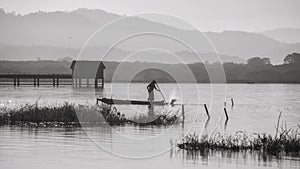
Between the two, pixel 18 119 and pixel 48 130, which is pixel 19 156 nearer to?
pixel 48 130

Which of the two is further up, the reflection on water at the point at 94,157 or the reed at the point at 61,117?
the reed at the point at 61,117

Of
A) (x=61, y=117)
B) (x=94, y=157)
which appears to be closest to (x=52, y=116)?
(x=61, y=117)

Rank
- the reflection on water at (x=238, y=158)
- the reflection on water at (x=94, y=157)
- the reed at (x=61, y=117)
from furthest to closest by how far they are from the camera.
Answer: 1. the reed at (x=61, y=117)
2. the reflection on water at (x=238, y=158)
3. the reflection on water at (x=94, y=157)

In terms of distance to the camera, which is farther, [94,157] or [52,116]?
[52,116]

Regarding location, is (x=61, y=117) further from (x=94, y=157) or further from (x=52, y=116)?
(x=94, y=157)

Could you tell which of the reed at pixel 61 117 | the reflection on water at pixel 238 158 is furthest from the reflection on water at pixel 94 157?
the reed at pixel 61 117

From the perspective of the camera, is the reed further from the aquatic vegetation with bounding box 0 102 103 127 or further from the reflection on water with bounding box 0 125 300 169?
the reflection on water with bounding box 0 125 300 169

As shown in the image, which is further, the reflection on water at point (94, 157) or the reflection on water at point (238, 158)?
the reflection on water at point (238, 158)

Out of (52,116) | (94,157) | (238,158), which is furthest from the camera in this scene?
(52,116)

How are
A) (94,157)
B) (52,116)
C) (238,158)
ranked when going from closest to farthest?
(94,157)
(238,158)
(52,116)

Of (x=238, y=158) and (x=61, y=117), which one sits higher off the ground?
(x=61, y=117)

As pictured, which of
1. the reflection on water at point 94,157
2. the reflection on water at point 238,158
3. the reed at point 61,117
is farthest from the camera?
the reed at point 61,117

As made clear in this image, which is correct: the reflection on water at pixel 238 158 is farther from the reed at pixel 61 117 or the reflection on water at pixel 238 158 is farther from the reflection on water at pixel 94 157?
the reed at pixel 61 117

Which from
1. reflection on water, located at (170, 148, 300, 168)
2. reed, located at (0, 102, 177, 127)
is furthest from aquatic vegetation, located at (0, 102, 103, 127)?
reflection on water, located at (170, 148, 300, 168)
